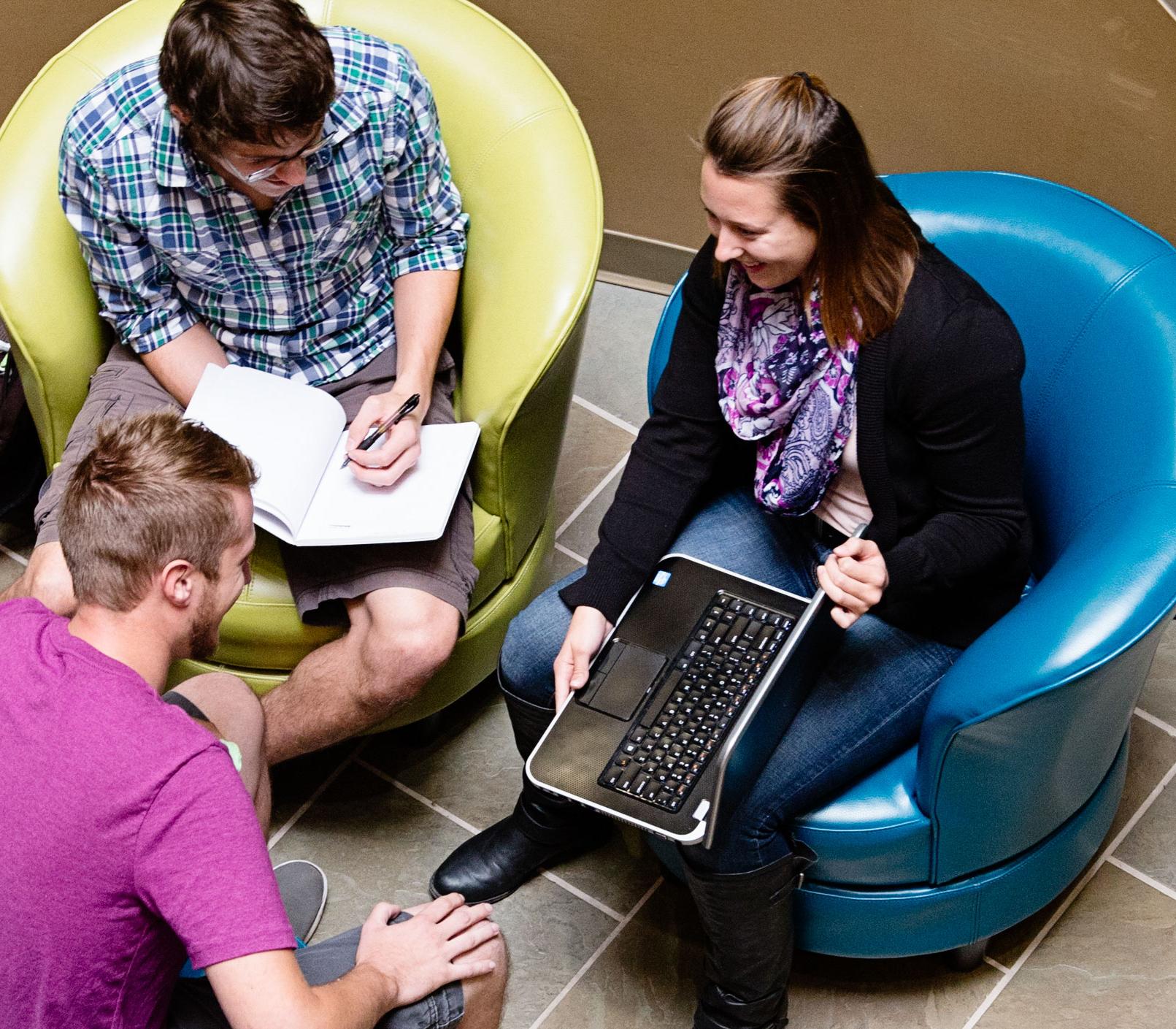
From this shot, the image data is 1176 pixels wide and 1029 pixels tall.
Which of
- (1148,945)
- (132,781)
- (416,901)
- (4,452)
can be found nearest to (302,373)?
(4,452)

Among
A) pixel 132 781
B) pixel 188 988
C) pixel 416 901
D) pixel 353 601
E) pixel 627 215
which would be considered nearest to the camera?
pixel 132 781

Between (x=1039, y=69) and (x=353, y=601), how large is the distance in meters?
1.39

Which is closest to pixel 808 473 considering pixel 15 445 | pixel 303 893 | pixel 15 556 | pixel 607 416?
pixel 303 893

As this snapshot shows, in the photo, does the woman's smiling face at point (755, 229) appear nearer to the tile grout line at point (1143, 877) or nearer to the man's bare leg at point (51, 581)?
the man's bare leg at point (51, 581)

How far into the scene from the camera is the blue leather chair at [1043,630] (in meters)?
1.59

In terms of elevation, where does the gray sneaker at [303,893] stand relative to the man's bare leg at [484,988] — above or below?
below

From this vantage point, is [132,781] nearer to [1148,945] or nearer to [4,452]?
[4,452]

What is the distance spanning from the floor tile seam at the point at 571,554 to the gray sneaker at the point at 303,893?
2.45ft

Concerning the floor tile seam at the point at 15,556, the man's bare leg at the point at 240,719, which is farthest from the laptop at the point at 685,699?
the floor tile seam at the point at 15,556

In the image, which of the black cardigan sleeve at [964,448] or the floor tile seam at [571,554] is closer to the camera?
the black cardigan sleeve at [964,448]

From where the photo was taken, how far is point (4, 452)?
253 centimetres

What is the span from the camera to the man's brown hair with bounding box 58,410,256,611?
149 cm

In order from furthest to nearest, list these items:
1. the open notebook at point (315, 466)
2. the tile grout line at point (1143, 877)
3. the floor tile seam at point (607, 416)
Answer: the floor tile seam at point (607, 416) < the tile grout line at point (1143, 877) < the open notebook at point (315, 466)

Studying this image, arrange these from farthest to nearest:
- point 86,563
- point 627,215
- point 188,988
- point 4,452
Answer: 1. point 627,215
2. point 4,452
3. point 188,988
4. point 86,563
